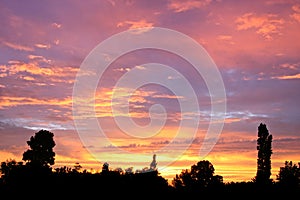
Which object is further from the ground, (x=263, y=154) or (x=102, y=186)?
(x=263, y=154)

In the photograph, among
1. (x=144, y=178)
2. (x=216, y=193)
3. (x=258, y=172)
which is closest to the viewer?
(x=144, y=178)

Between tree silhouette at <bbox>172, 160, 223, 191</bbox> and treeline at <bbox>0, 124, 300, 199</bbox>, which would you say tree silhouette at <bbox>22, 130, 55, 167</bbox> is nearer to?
treeline at <bbox>0, 124, 300, 199</bbox>

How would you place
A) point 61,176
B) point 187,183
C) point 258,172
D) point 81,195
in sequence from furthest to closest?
point 187,183 < point 258,172 < point 61,176 < point 81,195

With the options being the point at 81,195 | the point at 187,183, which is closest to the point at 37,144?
the point at 187,183

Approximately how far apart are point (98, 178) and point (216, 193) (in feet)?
75.6

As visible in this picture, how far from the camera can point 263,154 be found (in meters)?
113

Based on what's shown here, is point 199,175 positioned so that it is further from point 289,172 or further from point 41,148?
point 41,148

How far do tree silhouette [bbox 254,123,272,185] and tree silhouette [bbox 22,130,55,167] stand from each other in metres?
54.7

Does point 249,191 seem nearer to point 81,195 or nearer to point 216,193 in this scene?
point 216,193

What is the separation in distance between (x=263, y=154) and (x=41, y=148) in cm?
5937

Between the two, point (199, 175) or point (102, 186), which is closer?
point (102, 186)

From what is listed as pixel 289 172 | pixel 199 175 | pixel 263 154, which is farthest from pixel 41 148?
pixel 289 172

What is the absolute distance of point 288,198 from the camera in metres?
75.5

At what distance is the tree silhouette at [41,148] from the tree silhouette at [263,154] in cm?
5466
